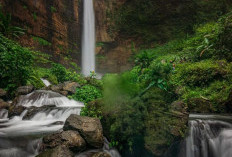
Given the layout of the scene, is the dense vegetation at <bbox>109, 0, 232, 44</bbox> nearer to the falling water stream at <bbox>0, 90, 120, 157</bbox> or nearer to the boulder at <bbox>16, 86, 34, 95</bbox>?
the falling water stream at <bbox>0, 90, 120, 157</bbox>

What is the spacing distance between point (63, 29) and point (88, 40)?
13.5ft

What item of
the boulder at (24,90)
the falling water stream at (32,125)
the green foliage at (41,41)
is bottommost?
the falling water stream at (32,125)

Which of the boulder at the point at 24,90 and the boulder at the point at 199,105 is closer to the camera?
the boulder at the point at 199,105

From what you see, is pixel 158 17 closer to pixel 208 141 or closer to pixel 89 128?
pixel 208 141

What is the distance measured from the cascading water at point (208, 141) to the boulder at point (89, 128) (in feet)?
6.06

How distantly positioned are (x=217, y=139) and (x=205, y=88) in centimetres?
406

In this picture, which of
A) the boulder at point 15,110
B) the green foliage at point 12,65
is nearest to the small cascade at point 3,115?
the boulder at point 15,110

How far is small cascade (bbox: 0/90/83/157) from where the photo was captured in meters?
3.81

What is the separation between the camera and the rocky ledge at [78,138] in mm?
3467

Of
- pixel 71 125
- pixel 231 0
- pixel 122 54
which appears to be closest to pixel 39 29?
pixel 122 54

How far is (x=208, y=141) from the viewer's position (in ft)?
12.2

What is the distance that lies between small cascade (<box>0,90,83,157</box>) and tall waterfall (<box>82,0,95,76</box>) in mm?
13016

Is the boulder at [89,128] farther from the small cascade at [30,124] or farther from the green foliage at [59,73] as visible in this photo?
the green foliage at [59,73]

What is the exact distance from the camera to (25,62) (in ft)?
28.4
